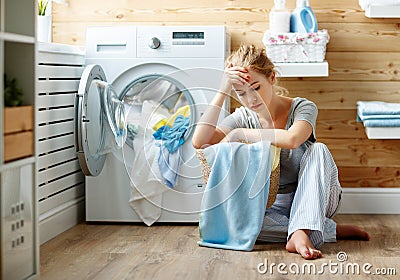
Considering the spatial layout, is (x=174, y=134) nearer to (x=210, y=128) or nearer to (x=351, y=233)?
(x=210, y=128)

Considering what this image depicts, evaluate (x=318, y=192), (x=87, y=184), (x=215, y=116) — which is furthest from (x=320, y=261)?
(x=87, y=184)

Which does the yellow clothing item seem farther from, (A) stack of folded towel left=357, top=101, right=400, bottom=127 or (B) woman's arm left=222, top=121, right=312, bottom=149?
(A) stack of folded towel left=357, top=101, right=400, bottom=127

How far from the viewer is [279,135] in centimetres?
281

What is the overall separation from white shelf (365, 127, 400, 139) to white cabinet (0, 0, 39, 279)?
1.76 m

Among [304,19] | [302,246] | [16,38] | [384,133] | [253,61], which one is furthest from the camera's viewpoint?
[304,19]

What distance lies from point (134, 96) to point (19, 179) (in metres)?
1.24

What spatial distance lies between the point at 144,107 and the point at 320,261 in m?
0.99

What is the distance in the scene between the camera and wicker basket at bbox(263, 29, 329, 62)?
10.9 ft

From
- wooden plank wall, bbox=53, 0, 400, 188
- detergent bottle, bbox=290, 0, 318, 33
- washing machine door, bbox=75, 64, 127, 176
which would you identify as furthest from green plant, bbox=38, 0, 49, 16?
detergent bottle, bbox=290, 0, 318, 33

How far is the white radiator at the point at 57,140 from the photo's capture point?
2873 mm

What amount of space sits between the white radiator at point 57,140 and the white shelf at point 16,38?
789 mm

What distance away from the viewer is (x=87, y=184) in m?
3.31

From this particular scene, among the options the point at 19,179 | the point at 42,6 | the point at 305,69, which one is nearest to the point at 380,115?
the point at 305,69

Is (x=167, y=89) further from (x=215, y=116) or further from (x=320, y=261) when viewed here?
(x=320, y=261)
